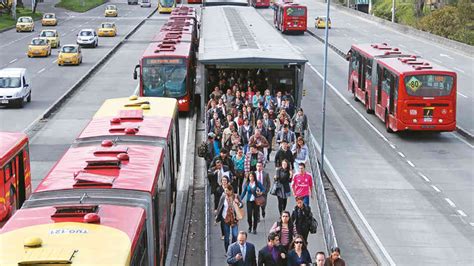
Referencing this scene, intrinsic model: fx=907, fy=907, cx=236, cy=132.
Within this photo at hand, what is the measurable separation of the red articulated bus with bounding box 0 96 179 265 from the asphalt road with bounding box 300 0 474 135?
69.4 ft

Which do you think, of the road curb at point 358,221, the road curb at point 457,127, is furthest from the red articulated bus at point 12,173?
the road curb at point 457,127

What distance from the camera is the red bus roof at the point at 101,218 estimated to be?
488 inches

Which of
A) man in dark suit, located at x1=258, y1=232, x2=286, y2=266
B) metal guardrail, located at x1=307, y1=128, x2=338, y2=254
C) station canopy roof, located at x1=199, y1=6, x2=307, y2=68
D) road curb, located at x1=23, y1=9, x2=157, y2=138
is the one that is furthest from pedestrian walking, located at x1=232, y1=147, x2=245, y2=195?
road curb, located at x1=23, y1=9, x2=157, y2=138

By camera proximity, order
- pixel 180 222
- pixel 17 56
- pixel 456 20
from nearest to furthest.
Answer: pixel 180 222, pixel 17 56, pixel 456 20

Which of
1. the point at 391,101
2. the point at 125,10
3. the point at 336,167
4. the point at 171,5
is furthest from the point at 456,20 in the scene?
the point at 336,167

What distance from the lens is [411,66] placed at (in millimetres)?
36062

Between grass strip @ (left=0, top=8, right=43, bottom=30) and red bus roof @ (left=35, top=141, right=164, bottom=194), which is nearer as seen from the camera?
red bus roof @ (left=35, top=141, right=164, bottom=194)

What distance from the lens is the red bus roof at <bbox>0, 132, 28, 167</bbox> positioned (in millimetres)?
19388

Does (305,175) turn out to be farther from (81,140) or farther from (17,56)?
(17,56)

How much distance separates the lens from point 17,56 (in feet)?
211

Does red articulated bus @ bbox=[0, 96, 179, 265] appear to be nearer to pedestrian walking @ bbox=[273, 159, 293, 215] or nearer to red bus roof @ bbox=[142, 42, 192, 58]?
pedestrian walking @ bbox=[273, 159, 293, 215]

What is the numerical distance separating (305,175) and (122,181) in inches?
269

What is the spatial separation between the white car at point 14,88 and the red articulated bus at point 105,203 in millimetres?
21756

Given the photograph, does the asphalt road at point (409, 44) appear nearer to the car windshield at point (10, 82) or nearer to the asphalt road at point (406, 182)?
the asphalt road at point (406, 182)
